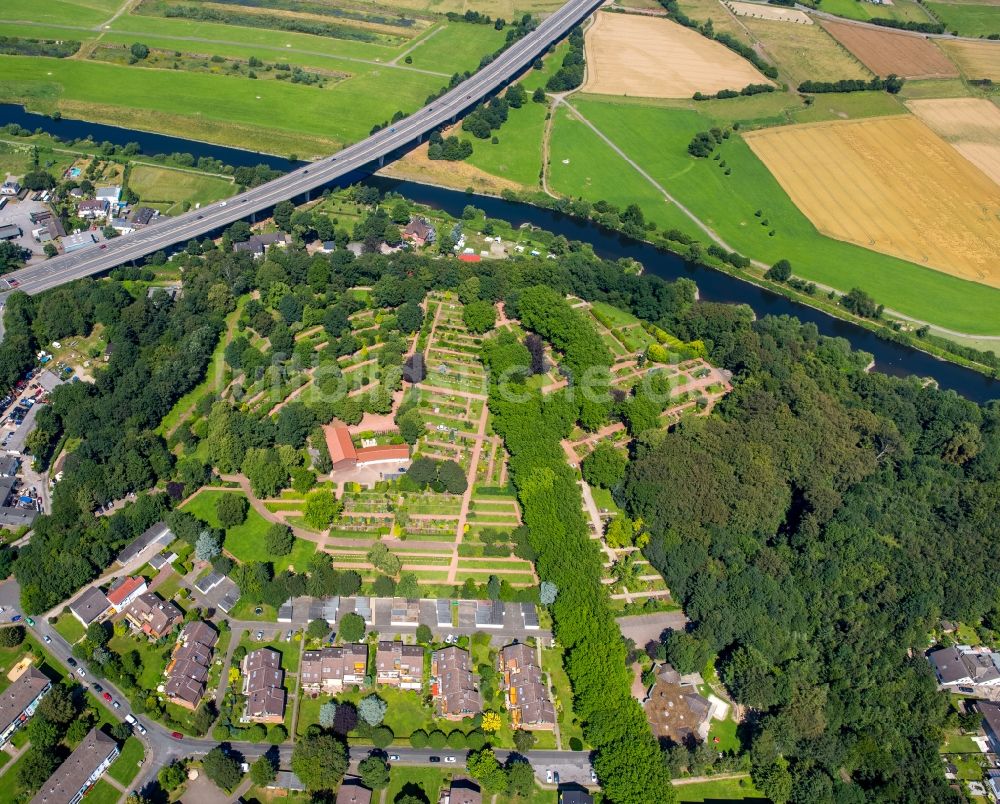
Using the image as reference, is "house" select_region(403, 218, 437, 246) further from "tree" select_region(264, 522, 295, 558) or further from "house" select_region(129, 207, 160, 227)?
"tree" select_region(264, 522, 295, 558)

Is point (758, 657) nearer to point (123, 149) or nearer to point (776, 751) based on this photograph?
point (776, 751)

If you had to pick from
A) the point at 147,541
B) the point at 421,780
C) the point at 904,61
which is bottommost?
the point at 421,780

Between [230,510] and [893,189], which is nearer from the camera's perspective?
[230,510]

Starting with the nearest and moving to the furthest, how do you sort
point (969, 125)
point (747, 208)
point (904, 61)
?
point (747, 208), point (969, 125), point (904, 61)

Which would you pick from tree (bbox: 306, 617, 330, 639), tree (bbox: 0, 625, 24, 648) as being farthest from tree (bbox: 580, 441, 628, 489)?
tree (bbox: 0, 625, 24, 648)

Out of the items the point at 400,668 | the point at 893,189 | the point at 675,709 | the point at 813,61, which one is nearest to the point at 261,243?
the point at 400,668

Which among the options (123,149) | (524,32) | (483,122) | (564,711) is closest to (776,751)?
(564,711)

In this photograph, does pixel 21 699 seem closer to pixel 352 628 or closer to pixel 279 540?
pixel 279 540
